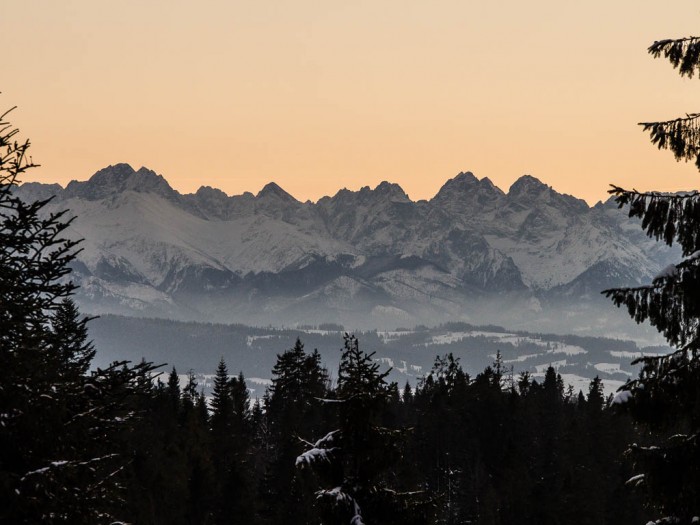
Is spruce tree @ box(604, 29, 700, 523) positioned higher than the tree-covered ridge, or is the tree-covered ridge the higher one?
spruce tree @ box(604, 29, 700, 523)

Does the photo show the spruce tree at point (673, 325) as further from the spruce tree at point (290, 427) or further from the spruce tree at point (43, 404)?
the spruce tree at point (290, 427)

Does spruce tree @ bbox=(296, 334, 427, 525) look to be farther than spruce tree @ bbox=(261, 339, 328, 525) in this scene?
No

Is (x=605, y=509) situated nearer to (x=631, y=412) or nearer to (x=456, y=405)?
(x=456, y=405)

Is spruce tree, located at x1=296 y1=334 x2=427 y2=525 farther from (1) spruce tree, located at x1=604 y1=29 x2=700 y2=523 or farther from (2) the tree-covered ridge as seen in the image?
(1) spruce tree, located at x1=604 y1=29 x2=700 y2=523

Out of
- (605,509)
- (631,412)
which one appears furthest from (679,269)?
(605,509)

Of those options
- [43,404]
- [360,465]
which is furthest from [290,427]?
[43,404]

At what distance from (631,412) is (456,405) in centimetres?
7421

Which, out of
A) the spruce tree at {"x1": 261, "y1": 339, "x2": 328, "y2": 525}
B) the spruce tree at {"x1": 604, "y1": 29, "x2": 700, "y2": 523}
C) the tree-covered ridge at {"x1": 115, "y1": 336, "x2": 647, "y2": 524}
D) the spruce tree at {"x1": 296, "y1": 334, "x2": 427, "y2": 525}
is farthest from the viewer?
the spruce tree at {"x1": 261, "y1": 339, "x2": 328, "y2": 525}

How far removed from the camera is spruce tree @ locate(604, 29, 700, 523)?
13281mm

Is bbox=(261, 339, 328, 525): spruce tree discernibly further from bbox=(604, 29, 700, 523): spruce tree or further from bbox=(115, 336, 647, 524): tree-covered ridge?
bbox=(604, 29, 700, 523): spruce tree

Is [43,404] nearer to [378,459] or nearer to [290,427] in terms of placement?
[378,459]

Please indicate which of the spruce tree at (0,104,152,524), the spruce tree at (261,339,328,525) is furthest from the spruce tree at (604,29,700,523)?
the spruce tree at (261,339,328,525)

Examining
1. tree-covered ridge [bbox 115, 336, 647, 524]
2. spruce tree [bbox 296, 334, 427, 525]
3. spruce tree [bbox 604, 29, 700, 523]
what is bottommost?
tree-covered ridge [bbox 115, 336, 647, 524]

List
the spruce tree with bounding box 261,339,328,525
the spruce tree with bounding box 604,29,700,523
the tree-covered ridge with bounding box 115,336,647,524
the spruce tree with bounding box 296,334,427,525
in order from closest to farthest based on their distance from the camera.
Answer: the spruce tree with bounding box 604,29,700,523, the spruce tree with bounding box 296,334,427,525, the tree-covered ridge with bounding box 115,336,647,524, the spruce tree with bounding box 261,339,328,525
